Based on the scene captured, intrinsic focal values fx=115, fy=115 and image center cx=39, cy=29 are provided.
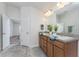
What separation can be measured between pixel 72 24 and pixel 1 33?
11.5 ft

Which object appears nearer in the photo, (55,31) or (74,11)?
(74,11)

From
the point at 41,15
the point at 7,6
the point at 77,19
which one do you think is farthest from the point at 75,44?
the point at 7,6

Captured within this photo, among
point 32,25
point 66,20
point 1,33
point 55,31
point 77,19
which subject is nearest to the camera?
point 77,19

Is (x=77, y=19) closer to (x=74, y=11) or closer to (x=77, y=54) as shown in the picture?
(x=74, y=11)

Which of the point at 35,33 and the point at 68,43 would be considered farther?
the point at 35,33

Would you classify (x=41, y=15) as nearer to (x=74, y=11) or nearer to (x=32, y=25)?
(x=32, y=25)

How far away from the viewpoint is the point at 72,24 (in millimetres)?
4000

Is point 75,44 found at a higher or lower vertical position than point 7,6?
lower

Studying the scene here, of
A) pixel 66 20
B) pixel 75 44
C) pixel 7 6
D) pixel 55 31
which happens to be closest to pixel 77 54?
pixel 75 44

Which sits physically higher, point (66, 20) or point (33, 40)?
point (66, 20)

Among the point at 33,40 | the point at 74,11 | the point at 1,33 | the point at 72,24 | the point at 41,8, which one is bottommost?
the point at 33,40

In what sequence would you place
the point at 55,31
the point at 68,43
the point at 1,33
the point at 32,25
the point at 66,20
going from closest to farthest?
the point at 68,43
the point at 66,20
the point at 55,31
the point at 1,33
the point at 32,25

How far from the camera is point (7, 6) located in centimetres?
721

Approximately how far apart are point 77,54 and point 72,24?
1.43 m
